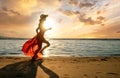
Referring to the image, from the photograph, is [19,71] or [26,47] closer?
[19,71]

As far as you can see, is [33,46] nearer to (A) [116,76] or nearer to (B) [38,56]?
(B) [38,56]

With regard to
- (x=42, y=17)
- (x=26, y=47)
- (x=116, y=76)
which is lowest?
(x=116, y=76)

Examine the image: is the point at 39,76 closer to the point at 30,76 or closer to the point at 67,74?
the point at 30,76

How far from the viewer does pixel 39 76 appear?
24.8ft

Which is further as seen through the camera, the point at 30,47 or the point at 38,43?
the point at 30,47

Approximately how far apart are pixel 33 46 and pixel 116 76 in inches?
232

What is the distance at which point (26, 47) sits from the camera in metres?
12.2

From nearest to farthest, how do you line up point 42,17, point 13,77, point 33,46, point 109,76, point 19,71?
point 13,77, point 109,76, point 19,71, point 42,17, point 33,46

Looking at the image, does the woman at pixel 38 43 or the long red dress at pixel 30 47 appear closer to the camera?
the woman at pixel 38 43

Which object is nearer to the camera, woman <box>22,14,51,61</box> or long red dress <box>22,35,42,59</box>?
woman <box>22,14,51,61</box>

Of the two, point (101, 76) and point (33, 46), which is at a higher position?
point (33, 46)

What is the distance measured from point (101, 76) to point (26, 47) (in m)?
5.85

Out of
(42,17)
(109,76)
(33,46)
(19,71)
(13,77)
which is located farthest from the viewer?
(33,46)

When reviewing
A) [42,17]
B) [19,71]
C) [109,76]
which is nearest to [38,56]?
[42,17]
